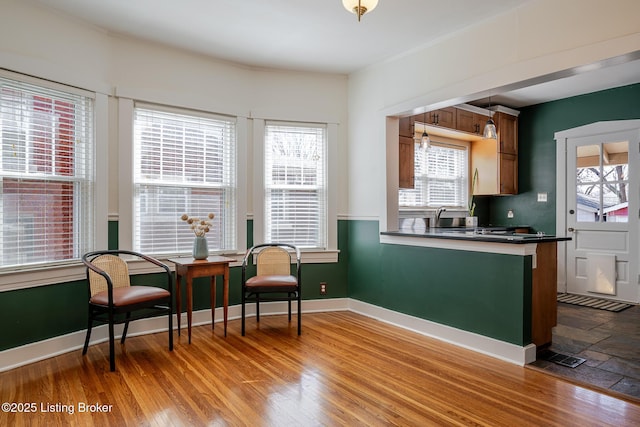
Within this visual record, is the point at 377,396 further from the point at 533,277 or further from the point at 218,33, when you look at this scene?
the point at 218,33

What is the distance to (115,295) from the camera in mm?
2955

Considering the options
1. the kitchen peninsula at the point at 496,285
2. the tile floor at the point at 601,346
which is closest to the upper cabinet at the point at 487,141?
the tile floor at the point at 601,346

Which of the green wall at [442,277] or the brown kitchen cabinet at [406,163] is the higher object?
the brown kitchen cabinet at [406,163]

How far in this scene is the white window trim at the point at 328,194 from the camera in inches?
166

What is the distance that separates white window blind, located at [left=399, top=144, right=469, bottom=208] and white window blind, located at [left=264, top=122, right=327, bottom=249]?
4.55 feet

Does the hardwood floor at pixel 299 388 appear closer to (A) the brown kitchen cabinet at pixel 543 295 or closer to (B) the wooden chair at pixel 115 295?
(B) the wooden chair at pixel 115 295

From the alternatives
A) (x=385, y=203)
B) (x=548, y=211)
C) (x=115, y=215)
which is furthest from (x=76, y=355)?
(x=548, y=211)

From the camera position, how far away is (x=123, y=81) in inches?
138

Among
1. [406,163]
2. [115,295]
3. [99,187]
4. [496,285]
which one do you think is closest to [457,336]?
[496,285]

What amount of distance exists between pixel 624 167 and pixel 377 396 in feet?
15.2

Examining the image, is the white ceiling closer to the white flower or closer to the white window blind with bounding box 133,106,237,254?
the white window blind with bounding box 133,106,237,254

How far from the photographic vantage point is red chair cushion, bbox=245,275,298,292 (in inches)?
141

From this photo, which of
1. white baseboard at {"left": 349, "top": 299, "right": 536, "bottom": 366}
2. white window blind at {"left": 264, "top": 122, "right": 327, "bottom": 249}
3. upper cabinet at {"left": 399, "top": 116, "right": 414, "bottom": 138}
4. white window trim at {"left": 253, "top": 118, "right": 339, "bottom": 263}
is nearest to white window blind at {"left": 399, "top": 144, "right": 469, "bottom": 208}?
upper cabinet at {"left": 399, "top": 116, "right": 414, "bottom": 138}

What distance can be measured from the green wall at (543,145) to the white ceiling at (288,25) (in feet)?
2.79
